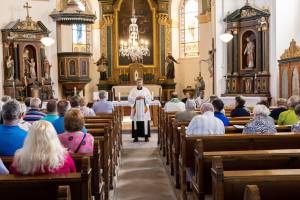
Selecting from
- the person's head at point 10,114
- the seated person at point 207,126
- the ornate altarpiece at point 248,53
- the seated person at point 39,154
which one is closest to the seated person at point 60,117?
the person's head at point 10,114

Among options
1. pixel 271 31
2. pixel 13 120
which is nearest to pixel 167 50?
pixel 271 31

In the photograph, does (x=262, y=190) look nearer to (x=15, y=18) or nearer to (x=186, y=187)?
(x=186, y=187)

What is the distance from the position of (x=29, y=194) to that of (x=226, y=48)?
14919 mm

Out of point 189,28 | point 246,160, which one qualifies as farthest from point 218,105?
point 189,28

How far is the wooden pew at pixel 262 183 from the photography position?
9.53ft

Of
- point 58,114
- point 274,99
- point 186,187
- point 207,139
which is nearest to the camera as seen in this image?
point 207,139

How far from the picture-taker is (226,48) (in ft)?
56.1

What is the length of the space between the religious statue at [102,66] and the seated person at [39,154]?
19.3 meters

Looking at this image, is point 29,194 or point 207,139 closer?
point 29,194

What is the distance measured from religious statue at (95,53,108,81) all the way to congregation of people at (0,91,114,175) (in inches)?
635

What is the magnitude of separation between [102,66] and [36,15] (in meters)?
5.71

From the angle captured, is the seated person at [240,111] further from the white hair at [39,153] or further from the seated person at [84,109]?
the white hair at [39,153]

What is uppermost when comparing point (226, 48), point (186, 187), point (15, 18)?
point (15, 18)

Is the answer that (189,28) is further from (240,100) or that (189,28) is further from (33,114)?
(33,114)
